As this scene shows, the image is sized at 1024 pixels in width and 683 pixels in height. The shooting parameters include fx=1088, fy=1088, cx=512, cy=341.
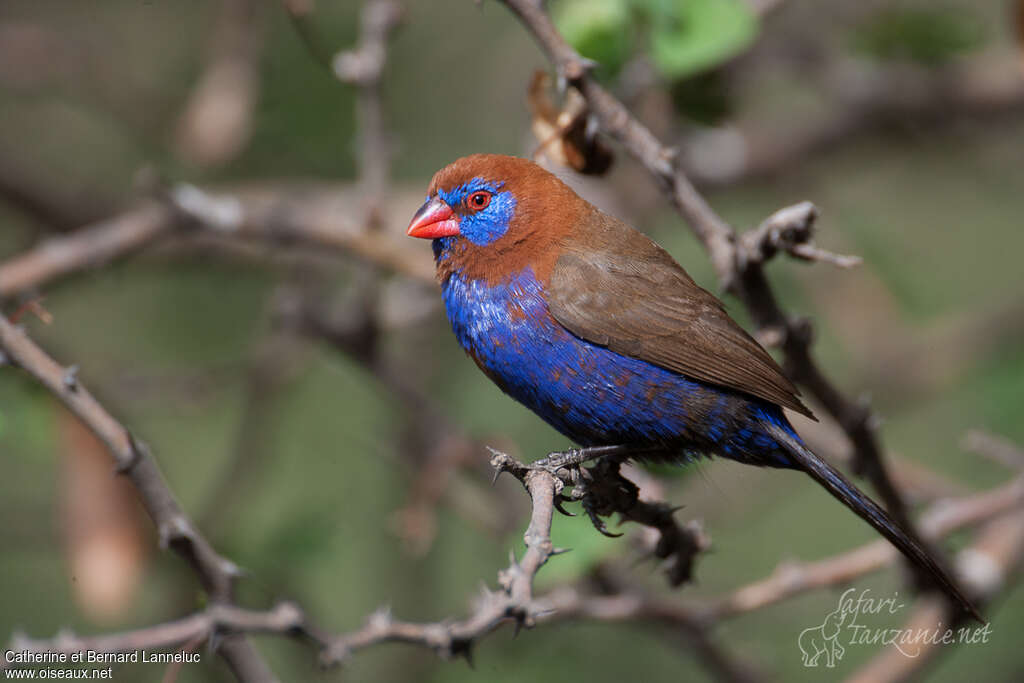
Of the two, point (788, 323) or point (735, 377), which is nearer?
point (788, 323)

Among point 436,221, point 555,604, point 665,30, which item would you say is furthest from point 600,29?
point 555,604

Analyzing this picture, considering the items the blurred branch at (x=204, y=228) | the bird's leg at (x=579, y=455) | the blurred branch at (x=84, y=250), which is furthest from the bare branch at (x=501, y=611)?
the blurred branch at (x=84, y=250)

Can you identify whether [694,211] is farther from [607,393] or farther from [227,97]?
[227,97]

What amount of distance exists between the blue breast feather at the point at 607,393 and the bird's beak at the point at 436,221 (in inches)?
12.5

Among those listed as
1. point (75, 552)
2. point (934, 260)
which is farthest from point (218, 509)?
point (934, 260)

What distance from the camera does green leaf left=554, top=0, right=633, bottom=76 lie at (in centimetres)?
304

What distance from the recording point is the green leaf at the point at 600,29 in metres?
3.04

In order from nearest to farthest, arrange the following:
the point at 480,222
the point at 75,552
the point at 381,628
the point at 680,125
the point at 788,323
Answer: the point at 381,628
the point at 788,323
the point at 480,222
the point at 75,552
the point at 680,125

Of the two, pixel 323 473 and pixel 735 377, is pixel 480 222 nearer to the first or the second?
pixel 735 377

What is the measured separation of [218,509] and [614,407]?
2404 millimetres

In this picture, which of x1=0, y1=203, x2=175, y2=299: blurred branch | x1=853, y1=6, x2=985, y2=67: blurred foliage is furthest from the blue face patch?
x1=853, y1=6, x2=985, y2=67: blurred foliage

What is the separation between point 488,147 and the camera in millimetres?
6793

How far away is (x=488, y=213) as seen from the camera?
330 cm

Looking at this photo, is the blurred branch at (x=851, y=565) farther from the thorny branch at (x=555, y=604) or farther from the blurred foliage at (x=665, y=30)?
the blurred foliage at (x=665, y=30)
